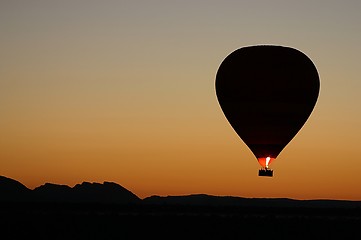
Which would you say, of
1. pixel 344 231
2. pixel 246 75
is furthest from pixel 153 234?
pixel 344 231

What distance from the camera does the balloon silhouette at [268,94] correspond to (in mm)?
48594

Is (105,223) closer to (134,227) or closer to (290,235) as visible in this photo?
(134,227)

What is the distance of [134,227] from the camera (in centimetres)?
5559

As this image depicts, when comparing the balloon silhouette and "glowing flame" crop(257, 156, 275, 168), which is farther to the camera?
the balloon silhouette

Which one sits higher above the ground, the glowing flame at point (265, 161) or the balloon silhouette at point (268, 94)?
the balloon silhouette at point (268, 94)

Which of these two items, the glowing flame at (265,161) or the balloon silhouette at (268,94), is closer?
the glowing flame at (265,161)

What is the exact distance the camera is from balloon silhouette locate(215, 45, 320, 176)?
48.6 m

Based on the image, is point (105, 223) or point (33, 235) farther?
point (105, 223)

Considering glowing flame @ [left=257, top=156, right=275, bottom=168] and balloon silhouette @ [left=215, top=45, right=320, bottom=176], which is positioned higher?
balloon silhouette @ [left=215, top=45, right=320, bottom=176]

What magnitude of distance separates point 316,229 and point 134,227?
10.2 metres

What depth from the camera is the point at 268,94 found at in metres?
49.0

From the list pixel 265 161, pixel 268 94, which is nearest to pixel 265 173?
pixel 265 161

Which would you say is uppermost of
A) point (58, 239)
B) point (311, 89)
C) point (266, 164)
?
point (311, 89)

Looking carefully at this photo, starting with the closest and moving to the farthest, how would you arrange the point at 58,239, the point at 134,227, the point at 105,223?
1. the point at 58,239
2. the point at 134,227
3. the point at 105,223
